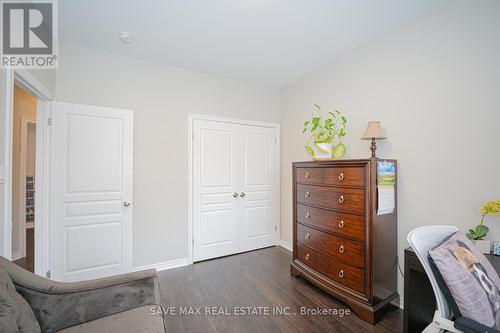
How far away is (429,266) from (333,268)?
1.14 meters

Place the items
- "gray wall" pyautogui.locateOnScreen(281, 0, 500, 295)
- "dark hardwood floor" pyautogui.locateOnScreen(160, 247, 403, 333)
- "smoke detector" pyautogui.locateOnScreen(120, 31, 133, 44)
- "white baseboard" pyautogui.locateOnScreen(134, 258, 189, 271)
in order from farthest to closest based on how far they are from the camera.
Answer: "white baseboard" pyautogui.locateOnScreen(134, 258, 189, 271) < "smoke detector" pyautogui.locateOnScreen(120, 31, 133, 44) < "dark hardwood floor" pyautogui.locateOnScreen(160, 247, 403, 333) < "gray wall" pyautogui.locateOnScreen(281, 0, 500, 295)

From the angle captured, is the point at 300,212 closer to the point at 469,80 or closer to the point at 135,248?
the point at 469,80

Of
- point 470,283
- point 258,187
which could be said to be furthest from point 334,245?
point 258,187

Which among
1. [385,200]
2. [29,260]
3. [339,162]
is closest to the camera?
[385,200]

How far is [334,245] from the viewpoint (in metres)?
2.05

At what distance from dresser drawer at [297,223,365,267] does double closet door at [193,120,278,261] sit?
3.53 ft

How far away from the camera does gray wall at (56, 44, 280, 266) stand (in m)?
2.39

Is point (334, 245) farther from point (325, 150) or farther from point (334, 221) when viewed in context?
point (325, 150)

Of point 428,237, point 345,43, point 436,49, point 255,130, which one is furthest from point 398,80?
point 255,130

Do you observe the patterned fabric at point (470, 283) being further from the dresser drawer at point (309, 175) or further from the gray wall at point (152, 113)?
the gray wall at point (152, 113)

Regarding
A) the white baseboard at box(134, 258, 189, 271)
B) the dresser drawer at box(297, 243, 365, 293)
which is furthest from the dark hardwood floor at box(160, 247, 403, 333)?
the dresser drawer at box(297, 243, 365, 293)

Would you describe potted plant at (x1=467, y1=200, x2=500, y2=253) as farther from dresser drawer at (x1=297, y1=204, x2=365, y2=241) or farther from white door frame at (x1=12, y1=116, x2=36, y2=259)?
white door frame at (x1=12, y1=116, x2=36, y2=259)

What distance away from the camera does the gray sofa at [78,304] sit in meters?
1.01

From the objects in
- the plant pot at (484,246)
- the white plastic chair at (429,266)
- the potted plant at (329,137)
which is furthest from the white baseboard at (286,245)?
the white plastic chair at (429,266)
